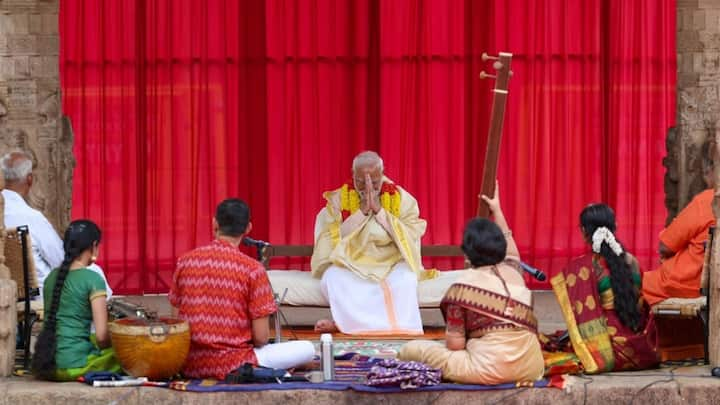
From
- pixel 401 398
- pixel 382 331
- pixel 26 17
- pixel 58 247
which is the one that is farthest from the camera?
pixel 26 17

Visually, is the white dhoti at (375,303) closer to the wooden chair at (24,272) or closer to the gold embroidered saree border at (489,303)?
the wooden chair at (24,272)

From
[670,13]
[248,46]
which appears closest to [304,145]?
[248,46]

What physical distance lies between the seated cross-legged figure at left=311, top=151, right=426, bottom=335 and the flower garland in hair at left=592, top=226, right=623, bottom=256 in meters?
2.11

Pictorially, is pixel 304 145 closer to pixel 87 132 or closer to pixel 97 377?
pixel 87 132

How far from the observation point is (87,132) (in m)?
10.8

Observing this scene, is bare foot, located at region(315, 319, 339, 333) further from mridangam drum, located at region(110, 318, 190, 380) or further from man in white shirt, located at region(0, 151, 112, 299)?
mridangam drum, located at region(110, 318, 190, 380)

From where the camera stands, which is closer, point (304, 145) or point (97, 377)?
point (97, 377)

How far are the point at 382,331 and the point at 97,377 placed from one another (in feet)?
8.69

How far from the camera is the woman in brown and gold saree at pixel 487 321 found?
255 inches

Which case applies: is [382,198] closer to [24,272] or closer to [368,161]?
[368,161]

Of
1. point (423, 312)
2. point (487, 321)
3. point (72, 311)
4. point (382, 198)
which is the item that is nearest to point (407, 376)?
point (487, 321)

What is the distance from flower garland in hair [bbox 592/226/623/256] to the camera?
716 cm

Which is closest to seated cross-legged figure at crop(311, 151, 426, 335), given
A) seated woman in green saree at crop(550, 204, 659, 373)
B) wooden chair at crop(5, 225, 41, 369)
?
seated woman in green saree at crop(550, 204, 659, 373)

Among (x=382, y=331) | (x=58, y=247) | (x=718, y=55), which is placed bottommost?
(x=382, y=331)
